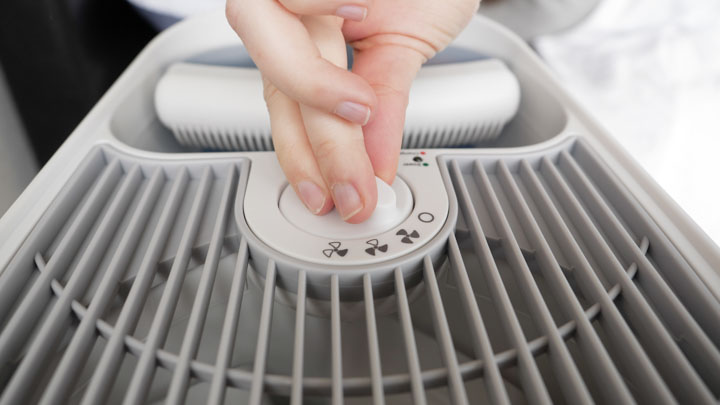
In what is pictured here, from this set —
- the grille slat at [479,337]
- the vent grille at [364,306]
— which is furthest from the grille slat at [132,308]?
the grille slat at [479,337]

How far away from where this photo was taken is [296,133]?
0.40 meters

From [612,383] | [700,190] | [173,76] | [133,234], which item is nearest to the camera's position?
[612,383]

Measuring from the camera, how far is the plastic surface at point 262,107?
54 cm

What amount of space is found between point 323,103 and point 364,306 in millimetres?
149

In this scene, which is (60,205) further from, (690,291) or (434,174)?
(690,291)

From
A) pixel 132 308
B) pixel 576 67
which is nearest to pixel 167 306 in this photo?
pixel 132 308

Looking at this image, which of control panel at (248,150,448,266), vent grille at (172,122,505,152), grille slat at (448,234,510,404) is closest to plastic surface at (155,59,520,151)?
vent grille at (172,122,505,152)

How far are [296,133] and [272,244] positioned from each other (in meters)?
0.10

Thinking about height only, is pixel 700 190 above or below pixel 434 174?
below

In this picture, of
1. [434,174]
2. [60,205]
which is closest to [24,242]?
[60,205]

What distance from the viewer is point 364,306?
0.35 meters

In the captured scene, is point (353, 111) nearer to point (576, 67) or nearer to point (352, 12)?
point (352, 12)

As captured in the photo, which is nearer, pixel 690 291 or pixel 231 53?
pixel 690 291

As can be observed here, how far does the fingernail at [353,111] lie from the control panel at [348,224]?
0.06 m
